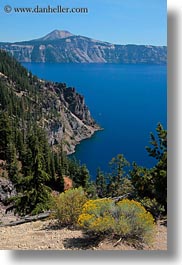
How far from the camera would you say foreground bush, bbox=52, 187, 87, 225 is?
478 centimetres

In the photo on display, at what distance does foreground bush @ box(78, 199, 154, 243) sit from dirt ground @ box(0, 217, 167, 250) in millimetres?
104

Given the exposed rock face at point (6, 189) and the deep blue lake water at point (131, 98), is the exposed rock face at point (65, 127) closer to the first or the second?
the exposed rock face at point (6, 189)

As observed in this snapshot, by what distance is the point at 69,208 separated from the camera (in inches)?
188

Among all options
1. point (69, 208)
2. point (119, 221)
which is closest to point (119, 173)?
point (69, 208)

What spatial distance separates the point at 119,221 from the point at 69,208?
81 centimetres

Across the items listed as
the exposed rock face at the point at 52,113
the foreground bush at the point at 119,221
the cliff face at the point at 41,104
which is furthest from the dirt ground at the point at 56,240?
the exposed rock face at the point at 52,113

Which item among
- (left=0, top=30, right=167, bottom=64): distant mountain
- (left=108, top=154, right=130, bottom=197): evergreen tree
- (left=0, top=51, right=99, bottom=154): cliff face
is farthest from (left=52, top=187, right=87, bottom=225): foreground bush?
(left=0, top=51, right=99, bottom=154): cliff face

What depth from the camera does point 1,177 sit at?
19359 millimetres

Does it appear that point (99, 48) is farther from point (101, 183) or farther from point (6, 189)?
point (101, 183)

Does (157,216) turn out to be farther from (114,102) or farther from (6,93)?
Answer: (6,93)

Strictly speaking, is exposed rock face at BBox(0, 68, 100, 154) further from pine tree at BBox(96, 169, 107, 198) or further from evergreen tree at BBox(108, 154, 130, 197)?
evergreen tree at BBox(108, 154, 130, 197)

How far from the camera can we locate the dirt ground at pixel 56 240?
4159mm

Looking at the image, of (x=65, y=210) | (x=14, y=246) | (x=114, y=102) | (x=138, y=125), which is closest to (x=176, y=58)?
(x=65, y=210)

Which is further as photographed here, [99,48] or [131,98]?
[131,98]
